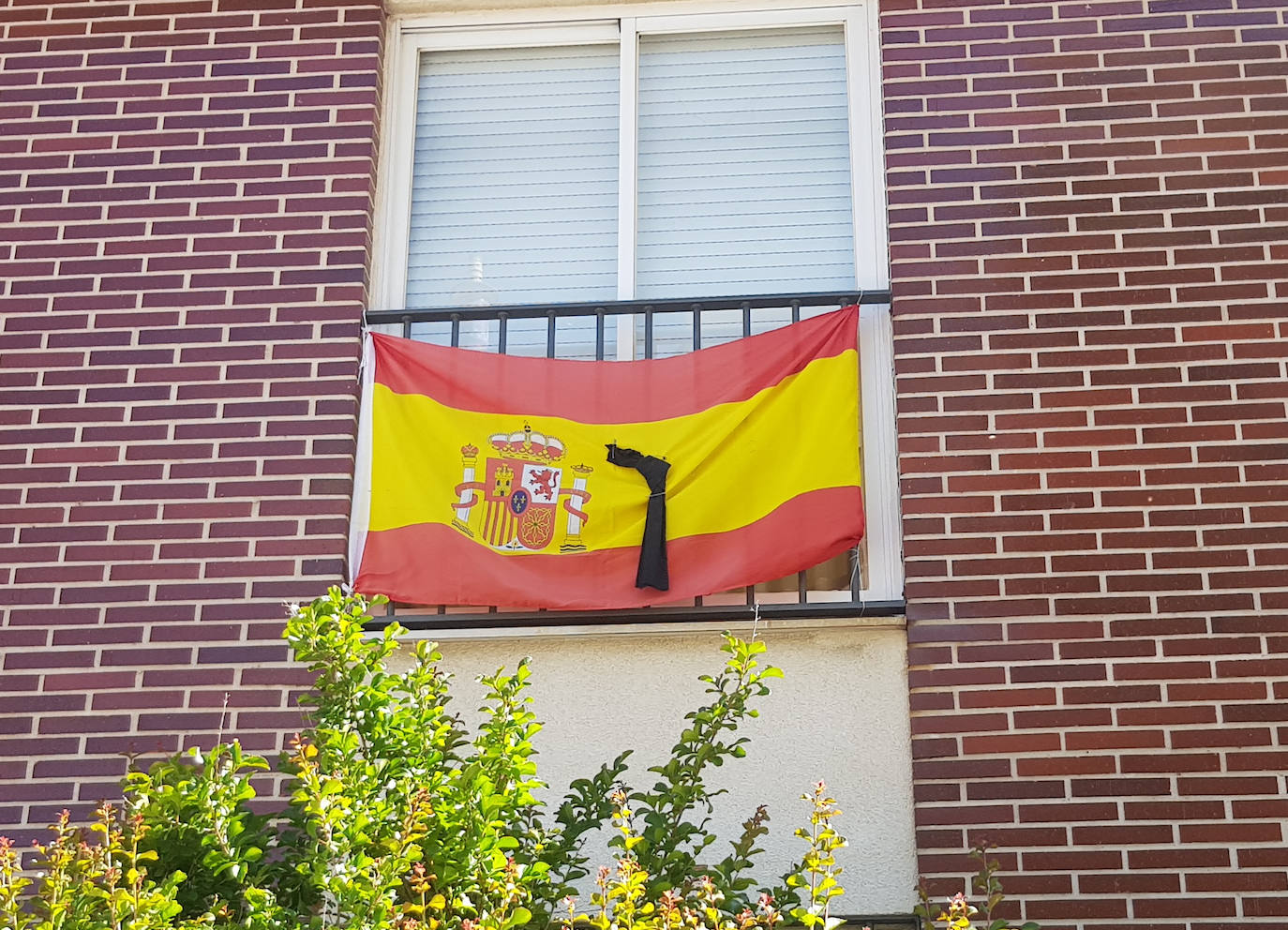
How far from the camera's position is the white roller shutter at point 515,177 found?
21.9 feet

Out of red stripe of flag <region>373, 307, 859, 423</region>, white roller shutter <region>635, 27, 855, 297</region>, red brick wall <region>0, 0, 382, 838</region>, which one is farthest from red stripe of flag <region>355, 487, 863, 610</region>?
white roller shutter <region>635, 27, 855, 297</region>

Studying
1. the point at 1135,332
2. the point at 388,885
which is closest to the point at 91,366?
the point at 388,885

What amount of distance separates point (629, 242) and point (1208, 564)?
258 centimetres

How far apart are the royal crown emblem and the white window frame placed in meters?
0.63

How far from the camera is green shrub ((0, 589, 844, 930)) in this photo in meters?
3.90

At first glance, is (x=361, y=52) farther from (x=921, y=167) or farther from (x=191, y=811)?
(x=191, y=811)

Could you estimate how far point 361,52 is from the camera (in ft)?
22.2

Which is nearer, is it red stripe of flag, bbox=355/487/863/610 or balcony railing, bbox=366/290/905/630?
red stripe of flag, bbox=355/487/863/610

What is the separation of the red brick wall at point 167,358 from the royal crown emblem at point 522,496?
1.56 ft

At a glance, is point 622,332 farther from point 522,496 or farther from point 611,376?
point 522,496

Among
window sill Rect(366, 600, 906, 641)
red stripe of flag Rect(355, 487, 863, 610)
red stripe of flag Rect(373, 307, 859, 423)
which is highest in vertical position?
red stripe of flag Rect(373, 307, 859, 423)

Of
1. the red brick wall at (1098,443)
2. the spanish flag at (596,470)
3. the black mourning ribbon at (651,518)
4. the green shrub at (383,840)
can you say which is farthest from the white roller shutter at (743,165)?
the green shrub at (383,840)

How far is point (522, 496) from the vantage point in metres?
5.98

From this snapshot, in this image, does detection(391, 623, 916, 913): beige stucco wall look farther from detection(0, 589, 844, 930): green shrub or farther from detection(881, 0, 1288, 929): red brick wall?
detection(0, 589, 844, 930): green shrub
